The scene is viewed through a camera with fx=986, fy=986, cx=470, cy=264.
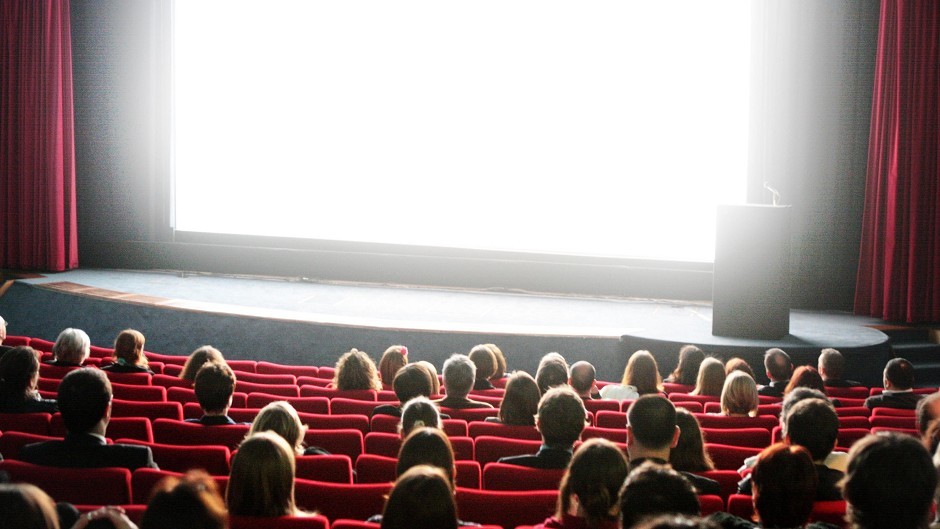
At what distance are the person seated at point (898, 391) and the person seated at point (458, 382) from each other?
2615 millimetres

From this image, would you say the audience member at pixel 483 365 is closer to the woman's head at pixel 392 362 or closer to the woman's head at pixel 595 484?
the woman's head at pixel 392 362

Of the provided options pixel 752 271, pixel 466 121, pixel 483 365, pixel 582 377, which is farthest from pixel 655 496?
pixel 466 121

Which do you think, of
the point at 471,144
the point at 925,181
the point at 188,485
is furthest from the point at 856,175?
the point at 188,485

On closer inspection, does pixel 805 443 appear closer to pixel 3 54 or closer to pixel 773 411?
pixel 773 411

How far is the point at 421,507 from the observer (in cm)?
257

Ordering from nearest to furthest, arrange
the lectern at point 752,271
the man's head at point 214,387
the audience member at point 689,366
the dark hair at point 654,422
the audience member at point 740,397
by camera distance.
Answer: the dark hair at point 654,422 → the man's head at point 214,387 → the audience member at point 740,397 → the audience member at point 689,366 → the lectern at point 752,271

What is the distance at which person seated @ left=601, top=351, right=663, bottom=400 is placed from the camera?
21.5ft

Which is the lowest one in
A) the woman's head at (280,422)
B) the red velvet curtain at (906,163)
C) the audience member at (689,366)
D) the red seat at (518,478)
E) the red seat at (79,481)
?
the audience member at (689,366)

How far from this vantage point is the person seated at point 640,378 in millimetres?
6547

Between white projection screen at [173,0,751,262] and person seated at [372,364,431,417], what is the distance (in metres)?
6.42

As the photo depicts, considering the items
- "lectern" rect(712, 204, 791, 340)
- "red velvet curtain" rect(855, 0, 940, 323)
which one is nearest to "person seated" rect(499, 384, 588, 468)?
"lectern" rect(712, 204, 791, 340)

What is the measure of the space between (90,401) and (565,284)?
26.6 ft

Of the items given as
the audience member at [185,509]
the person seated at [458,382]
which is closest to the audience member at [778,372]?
the person seated at [458,382]

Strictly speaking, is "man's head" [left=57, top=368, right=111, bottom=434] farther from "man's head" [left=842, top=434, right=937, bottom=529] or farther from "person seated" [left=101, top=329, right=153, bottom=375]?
"man's head" [left=842, top=434, right=937, bottom=529]
